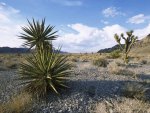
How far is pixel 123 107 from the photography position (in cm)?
988

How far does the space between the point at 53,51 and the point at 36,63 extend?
0.83 metres

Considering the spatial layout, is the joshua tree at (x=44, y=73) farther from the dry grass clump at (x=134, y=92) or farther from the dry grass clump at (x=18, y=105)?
the dry grass clump at (x=134, y=92)

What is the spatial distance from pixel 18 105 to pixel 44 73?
2.39 m

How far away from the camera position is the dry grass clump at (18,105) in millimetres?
8347

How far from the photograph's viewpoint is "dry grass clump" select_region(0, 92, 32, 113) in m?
8.35

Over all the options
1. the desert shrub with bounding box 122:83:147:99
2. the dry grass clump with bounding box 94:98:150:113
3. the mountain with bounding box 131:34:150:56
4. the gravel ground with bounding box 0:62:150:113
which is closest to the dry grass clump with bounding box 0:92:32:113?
the gravel ground with bounding box 0:62:150:113

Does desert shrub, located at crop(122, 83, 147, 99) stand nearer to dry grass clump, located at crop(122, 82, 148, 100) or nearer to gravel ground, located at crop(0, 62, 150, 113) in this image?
dry grass clump, located at crop(122, 82, 148, 100)

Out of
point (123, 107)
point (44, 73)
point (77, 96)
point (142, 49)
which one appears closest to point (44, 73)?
point (44, 73)

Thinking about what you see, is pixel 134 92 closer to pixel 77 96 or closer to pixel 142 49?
pixel 77 96

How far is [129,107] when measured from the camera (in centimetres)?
990

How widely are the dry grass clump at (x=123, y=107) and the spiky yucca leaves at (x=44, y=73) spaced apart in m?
1.67

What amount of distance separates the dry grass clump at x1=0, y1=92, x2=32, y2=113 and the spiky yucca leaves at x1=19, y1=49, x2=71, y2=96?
2.46 feet

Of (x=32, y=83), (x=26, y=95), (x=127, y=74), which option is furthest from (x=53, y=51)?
(x=127, y=74)

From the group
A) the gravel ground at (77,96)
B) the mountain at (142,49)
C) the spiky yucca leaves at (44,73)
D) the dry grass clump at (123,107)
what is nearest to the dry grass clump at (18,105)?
the gravel ground at (77,96)
